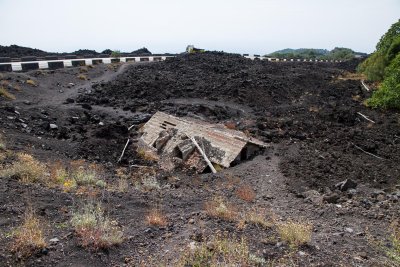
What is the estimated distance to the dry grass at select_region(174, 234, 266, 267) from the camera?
440cm

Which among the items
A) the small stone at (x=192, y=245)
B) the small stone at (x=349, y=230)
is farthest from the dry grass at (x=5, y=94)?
the small stone at (x=349, y=230)

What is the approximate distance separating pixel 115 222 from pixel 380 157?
8257mm

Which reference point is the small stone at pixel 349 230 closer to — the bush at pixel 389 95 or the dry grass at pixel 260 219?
the dry grass at pixel 260 219

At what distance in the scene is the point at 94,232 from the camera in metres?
4.70

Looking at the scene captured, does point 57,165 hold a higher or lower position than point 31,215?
lower

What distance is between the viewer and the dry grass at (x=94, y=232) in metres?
4.57

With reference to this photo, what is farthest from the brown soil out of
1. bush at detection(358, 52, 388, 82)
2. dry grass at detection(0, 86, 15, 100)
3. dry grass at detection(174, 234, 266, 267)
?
bush at detection(358, 52, 388, 82)

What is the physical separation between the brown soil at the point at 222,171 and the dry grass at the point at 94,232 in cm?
10

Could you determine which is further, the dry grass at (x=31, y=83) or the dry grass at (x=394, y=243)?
the dry grass at (x=31, y=83)

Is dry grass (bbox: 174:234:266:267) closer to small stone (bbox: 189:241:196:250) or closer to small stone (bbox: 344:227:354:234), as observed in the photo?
small stone (bbox: 189:241:196:250)

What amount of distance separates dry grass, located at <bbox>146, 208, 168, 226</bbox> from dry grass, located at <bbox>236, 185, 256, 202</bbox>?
2.57 m

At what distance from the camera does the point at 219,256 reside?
4.59 meters

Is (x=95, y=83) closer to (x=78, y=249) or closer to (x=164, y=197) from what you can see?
(x=164, y=197)

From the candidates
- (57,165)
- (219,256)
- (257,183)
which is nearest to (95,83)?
(57,165)
